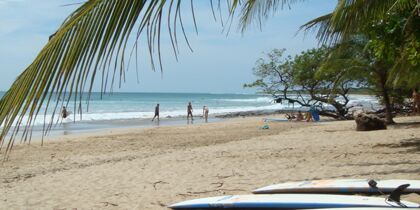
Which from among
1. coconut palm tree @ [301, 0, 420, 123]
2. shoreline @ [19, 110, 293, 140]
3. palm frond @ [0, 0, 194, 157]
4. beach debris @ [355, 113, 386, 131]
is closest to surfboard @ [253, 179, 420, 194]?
coconut palm tree @ [301, 0, 420, 123]

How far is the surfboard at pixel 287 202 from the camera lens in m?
3.98

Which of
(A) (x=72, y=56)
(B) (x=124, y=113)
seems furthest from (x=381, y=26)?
(B) (x=124, y=113)

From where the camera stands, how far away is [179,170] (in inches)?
322

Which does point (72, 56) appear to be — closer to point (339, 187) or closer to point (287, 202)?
point (287, 202)

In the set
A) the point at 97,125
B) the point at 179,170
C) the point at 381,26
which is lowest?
the point at 97,125

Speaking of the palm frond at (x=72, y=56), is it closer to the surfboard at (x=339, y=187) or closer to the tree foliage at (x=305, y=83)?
the surfboard at (x=339, y=187)

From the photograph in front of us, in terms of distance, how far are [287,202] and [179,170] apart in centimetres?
392

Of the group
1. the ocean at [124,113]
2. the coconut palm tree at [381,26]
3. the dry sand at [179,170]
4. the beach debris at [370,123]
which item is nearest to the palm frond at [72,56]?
the ocean at [124,113]

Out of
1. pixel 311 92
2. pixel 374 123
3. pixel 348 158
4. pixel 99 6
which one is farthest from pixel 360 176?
pixel 311 92

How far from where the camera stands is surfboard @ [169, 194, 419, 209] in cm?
398

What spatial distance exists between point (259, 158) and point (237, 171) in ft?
5.14

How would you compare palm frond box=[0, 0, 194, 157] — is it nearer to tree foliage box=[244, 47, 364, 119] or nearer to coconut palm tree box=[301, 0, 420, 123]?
coconut palm tree box=[301, 0, 420, 123]

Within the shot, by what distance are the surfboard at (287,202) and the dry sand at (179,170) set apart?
75 cm

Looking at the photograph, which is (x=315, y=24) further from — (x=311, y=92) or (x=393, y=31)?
(x=311, y=92)
